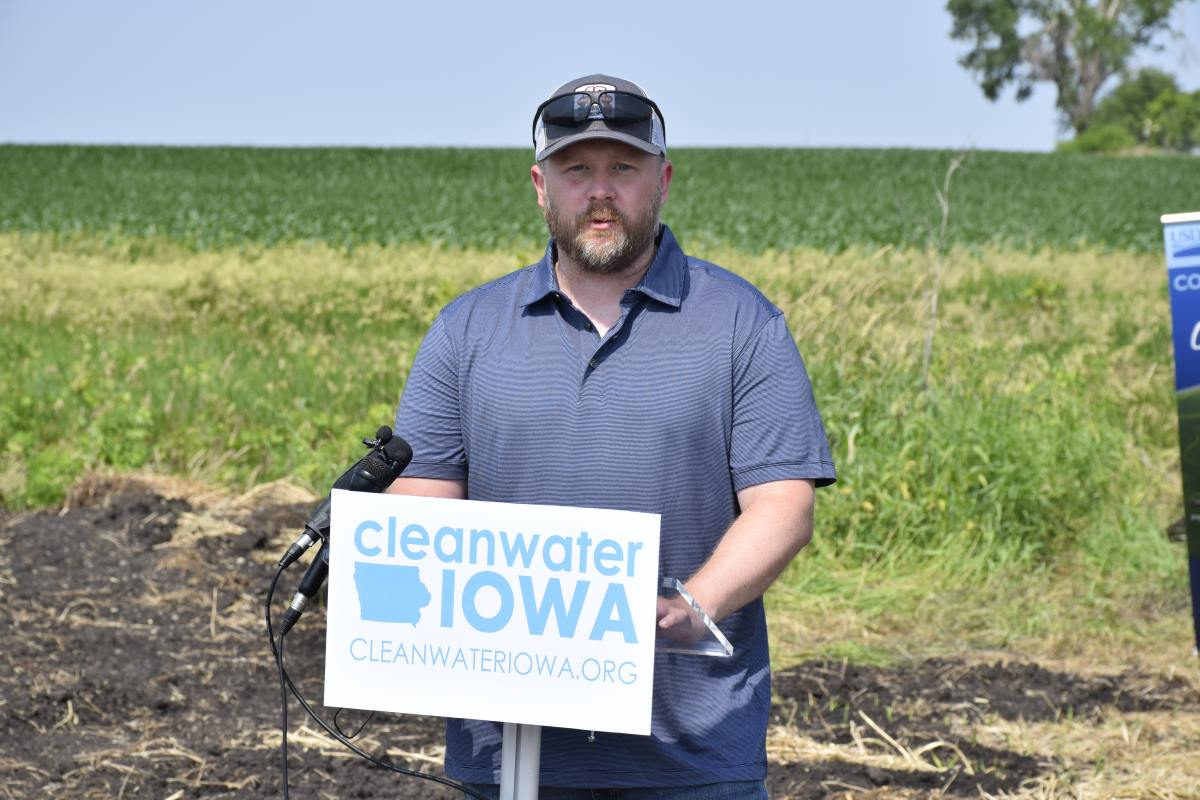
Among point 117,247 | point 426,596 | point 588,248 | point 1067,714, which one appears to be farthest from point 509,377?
point 117,247

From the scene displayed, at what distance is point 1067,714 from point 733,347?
348cm

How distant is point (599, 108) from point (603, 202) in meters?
0.17

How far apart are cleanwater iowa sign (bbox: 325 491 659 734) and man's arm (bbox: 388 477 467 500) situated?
A: 1.47ft

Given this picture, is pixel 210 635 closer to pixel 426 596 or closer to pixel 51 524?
pixel 51 524

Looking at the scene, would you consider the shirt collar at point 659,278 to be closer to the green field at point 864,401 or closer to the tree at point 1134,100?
the green field at point 864,401

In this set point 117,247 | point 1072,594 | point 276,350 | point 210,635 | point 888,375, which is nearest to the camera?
point 210,635

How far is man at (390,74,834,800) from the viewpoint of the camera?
2.60m

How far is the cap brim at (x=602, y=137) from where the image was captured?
262 cm

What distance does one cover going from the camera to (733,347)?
2639 mm

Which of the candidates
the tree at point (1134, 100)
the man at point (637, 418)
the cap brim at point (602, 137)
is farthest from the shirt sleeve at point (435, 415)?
the tree at point (1134, 100)

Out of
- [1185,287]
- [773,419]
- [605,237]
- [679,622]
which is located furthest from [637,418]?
[1185,287]

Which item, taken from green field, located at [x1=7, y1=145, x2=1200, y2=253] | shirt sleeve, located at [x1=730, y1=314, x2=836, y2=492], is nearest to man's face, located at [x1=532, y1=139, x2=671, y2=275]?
shirt sleeve, located at [x1=730, y1=314, x2=836, y2=492]

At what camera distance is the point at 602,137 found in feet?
8.63

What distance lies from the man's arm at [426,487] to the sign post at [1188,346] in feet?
11.0
